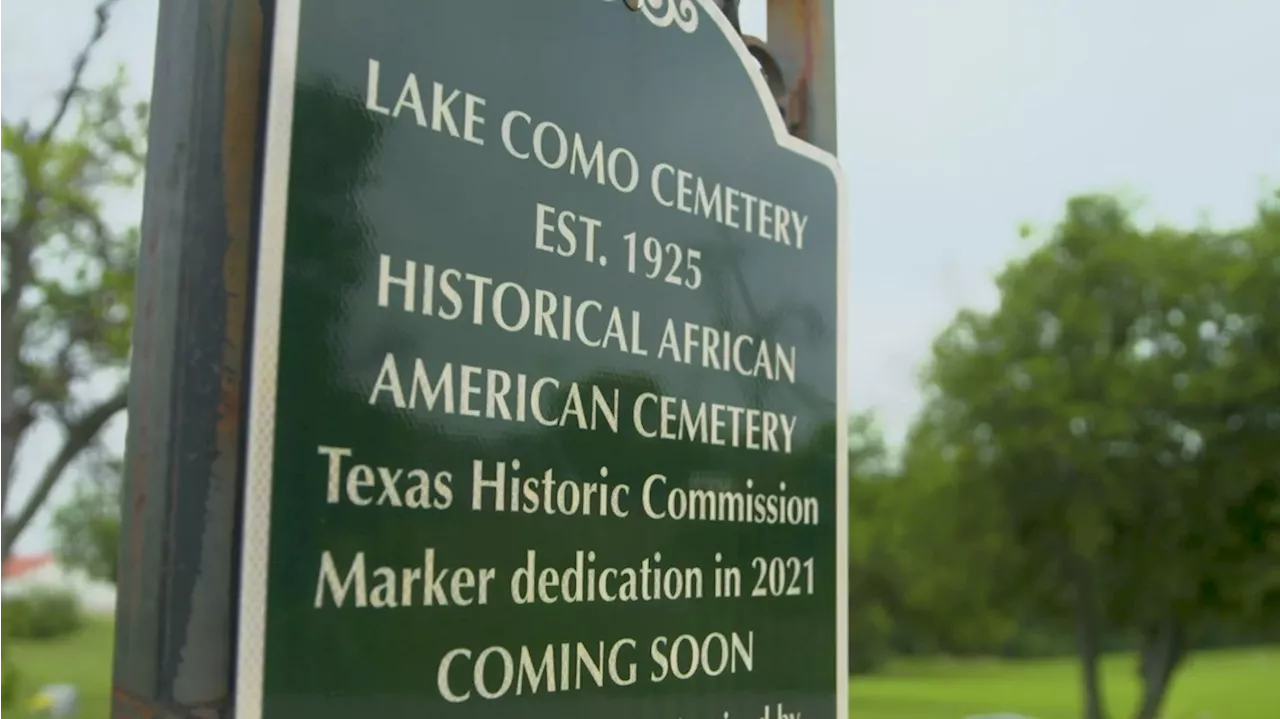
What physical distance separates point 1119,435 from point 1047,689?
→ 16316mm

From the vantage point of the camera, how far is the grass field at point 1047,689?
992 inches

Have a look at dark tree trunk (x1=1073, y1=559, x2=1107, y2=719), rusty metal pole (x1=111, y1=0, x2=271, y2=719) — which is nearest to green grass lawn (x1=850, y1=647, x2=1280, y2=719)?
dark tree trunk (x1=1073, y1=559, x2=1107, y2=719)

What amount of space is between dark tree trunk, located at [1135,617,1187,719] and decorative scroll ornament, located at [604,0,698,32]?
19.2 meters

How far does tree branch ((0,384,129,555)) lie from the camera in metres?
8.96

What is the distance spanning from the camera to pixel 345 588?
1403mm

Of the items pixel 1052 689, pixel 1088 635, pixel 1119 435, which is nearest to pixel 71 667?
pixel 1119 435

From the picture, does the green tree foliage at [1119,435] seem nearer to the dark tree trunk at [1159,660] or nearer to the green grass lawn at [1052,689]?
the dark tree trunk at [1159,660]

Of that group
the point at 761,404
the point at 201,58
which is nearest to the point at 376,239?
the point at 201,58

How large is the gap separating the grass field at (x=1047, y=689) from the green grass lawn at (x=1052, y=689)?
21 millimetres

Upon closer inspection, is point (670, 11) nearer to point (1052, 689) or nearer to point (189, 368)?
point (189, 368)

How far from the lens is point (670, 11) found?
2059mm

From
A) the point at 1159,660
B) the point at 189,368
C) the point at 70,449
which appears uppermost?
the point at 70,449

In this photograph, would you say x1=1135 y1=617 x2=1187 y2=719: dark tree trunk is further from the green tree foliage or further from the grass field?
the grass field

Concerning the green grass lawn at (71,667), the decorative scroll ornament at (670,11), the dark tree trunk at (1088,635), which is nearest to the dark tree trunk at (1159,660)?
the dark tree trunk at (1088,635)
